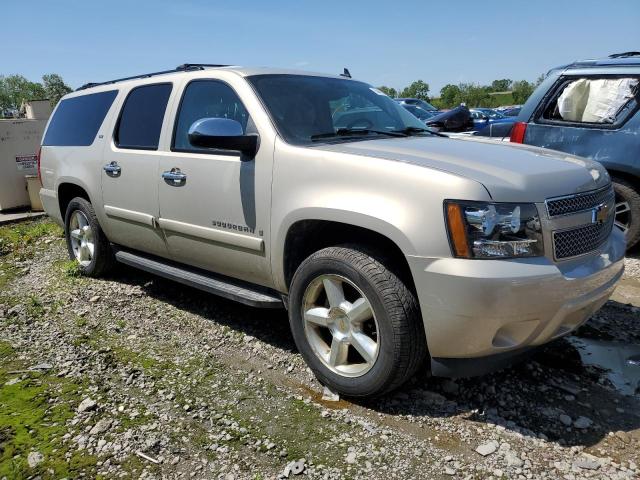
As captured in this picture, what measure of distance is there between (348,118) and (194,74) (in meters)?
1.20

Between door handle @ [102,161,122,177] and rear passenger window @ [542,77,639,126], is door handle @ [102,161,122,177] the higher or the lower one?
the lower one

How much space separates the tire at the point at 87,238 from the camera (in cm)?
492

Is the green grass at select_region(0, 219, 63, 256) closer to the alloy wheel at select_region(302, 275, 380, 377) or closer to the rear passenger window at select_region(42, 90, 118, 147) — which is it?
the rear passenger window at select_region(42, 90, 118, 147)

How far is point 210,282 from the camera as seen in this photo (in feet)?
12.2

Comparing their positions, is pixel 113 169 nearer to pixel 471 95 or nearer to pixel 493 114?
pixel 493 114

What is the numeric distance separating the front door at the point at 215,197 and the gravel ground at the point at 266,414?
2.12 feet

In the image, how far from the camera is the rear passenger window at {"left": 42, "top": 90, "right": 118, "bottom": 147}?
479 centimetres

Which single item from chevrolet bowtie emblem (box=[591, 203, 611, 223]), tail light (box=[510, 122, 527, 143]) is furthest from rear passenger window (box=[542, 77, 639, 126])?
chevrolet bowtie emblem (box=[591, 203, 611, 223])

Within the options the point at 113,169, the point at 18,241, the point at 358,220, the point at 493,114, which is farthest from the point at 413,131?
the point at 493,114

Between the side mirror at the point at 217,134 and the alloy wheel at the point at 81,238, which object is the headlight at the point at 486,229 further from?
the alloy wheel at the point at 81,238

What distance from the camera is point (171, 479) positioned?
2.36m

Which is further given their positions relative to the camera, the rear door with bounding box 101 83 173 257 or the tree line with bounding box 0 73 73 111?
the tree line with bounding box 0 73 73 111

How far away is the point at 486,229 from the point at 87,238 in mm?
4128

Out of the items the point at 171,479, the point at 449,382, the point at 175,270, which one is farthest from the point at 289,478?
the point at 175,270
